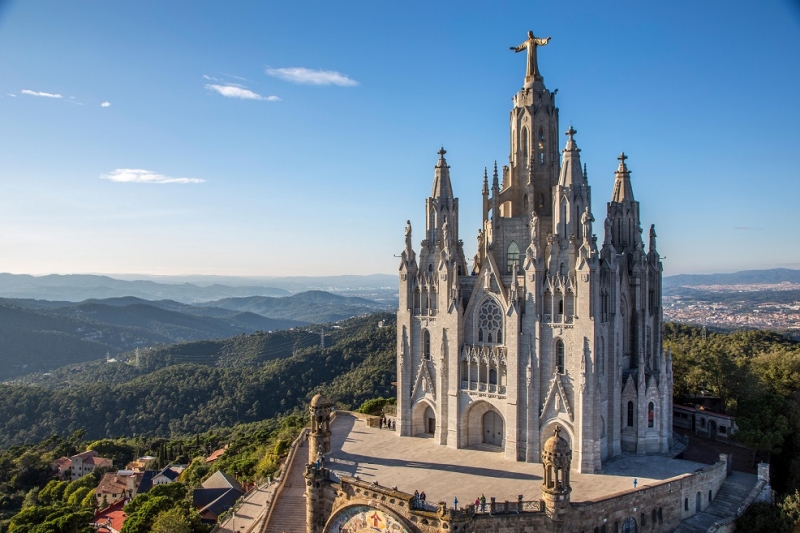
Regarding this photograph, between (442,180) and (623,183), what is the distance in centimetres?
1053

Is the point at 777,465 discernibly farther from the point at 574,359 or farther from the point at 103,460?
the point at 103,460

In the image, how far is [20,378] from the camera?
502 feet

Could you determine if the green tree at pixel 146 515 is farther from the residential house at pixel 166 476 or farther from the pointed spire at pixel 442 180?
the pointed spire at pixel 442 180

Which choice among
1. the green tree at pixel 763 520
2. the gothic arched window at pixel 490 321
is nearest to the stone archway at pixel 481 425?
the gothic arched window at pixel 490 321

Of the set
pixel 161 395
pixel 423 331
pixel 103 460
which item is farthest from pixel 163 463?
pixel 423 331

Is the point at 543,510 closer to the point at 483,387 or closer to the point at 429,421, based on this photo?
the point at 483,387

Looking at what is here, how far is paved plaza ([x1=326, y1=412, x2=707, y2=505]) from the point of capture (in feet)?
88.5

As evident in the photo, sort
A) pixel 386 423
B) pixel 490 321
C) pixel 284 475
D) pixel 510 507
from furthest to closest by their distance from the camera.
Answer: pixel 386 423 < pixel 490 321 < pixel 284 475 < pixel 510 507

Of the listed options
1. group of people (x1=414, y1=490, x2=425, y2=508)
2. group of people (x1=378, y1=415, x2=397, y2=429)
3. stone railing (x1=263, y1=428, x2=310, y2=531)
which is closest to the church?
group of people (x1=378, y1=415, x2=397, y2=429)

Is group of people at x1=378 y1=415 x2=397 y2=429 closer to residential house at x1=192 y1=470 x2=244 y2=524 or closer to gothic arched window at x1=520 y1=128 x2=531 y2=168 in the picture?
residential house at x1=192 y1=470 x2=244 y2=524

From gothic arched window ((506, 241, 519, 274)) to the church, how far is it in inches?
2.3

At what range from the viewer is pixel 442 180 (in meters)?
36.4

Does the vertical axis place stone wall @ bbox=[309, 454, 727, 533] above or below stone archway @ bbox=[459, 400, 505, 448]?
below

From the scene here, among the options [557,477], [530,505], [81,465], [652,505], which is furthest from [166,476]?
[652,505]
